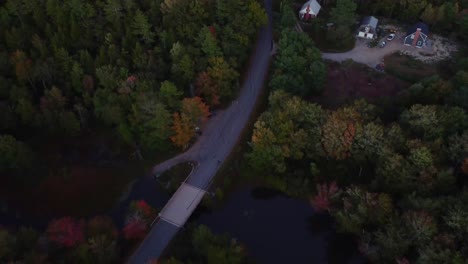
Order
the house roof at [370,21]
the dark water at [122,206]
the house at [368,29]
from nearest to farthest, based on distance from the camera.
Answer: the dark water at [122,206] < the house at [368,29] < the house roof at [370,21]

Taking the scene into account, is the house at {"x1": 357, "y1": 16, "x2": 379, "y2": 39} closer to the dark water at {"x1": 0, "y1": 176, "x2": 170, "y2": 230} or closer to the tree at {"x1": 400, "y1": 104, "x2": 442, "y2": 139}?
the tree at {"x1": 400, "y1": 104, "x2": 442, "y2": 139}

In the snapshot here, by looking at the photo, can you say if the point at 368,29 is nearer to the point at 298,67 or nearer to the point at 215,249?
the point at 298,67

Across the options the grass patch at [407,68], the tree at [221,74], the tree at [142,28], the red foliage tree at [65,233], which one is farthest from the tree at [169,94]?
the grass patch at [407,68]

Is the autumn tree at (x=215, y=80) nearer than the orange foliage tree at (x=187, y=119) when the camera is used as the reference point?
No

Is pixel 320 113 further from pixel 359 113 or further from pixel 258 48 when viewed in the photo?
pixel 258 48

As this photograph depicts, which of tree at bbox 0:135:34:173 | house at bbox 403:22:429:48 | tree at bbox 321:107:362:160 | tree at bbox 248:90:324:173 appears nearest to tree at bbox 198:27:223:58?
tree at bbox 248:90:324:173

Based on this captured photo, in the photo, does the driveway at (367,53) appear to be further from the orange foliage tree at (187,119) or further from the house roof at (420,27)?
the orange foliage tree at (187,119)

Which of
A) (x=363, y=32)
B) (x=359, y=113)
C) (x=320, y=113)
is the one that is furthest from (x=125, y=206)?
(x=363, y=32)

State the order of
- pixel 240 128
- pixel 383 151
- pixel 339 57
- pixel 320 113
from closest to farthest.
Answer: pixel 383 151 < pixel 320 113 < pixel 240 128 < pixel 339 57
